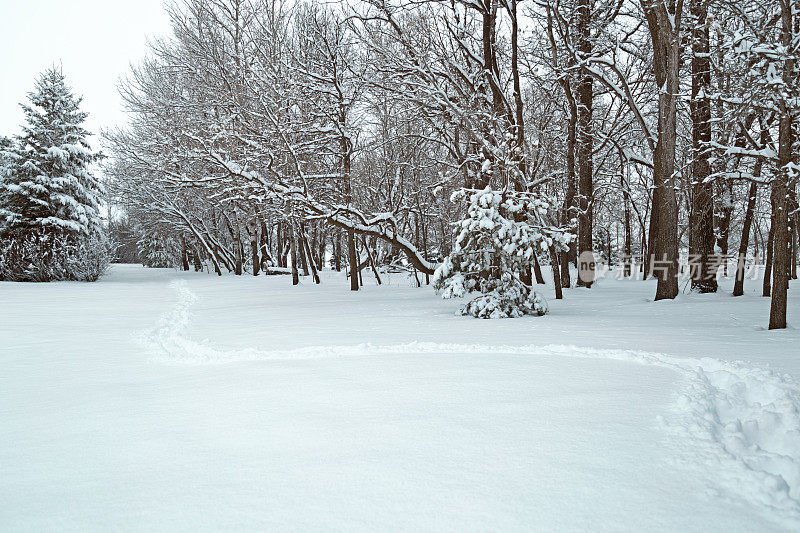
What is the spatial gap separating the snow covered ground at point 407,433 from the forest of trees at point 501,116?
296cm

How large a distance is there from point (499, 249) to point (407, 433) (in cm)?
628

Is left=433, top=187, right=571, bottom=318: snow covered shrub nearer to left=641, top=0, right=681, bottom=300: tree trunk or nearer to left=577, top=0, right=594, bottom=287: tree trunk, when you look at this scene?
left=641, top=0, right=681, bottom=300: tree trunk

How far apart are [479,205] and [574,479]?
283 inches

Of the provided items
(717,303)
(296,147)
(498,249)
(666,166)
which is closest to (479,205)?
(498,249)

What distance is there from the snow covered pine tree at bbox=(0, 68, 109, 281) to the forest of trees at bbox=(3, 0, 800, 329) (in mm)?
4758

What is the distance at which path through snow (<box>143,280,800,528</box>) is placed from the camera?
2.45 meters

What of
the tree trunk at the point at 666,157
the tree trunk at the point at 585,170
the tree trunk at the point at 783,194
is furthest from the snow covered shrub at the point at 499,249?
the tree trunk at the point at 585,170

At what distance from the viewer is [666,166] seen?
10.8 m

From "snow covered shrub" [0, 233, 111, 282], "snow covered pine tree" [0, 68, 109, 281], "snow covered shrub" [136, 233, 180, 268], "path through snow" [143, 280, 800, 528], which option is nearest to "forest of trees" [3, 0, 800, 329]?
"path through snow" [143, 280, 800, 528]

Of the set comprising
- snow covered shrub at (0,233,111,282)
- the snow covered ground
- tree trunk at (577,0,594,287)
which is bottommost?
the snow covered ground

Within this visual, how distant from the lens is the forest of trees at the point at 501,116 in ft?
28.4

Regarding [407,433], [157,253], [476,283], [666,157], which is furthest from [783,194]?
[157,253]

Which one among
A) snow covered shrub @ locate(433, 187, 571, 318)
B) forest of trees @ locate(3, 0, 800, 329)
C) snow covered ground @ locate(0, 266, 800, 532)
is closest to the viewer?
snow covered ground @ locate(0, 266, 800, 532)

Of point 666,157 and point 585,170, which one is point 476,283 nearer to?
point 666,157
